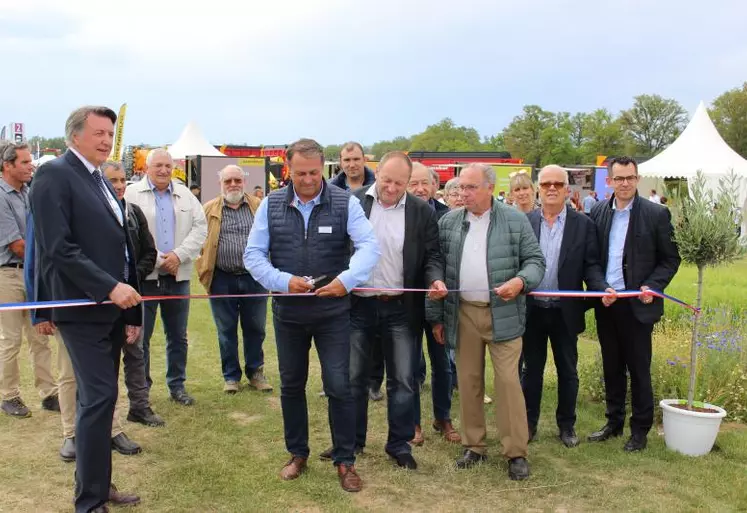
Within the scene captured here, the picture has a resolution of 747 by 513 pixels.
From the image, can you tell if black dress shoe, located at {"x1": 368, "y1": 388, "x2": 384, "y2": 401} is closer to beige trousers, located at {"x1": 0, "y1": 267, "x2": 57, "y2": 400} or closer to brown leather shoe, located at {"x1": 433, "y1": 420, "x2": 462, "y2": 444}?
brown leather shoe, located at {"x1": 433, "y1": 420, "x2": 462, "y2": 444}

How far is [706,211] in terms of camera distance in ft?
15.4

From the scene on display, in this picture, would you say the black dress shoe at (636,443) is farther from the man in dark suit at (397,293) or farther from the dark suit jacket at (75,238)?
Result: the dark suit jacket at (75,238)

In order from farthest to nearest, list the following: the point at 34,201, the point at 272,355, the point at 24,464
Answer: the point at 272,355, the point at 24,464, the point at 34,201

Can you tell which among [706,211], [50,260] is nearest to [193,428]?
[50,260]

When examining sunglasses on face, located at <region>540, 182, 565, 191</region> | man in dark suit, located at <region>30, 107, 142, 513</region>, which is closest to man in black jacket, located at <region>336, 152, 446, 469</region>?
sunglasses on face, located at <region>540, 182, 565, 191</region>

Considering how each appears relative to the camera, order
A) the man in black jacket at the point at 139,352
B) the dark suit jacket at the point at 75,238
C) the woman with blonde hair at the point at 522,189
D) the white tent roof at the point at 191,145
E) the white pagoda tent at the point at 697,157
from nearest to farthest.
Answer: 1. the dark suit jacket at the point at 75,238
2. the man in black jacket at the point at 139,352
3. the woman with blonde hair at the point at 522,189
4. the white pagoda tent at the point at 697,157
5. the white tent roof at the point at 191,145

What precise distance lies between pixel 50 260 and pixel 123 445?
1.82 m

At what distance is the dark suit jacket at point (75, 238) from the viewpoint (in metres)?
3.35

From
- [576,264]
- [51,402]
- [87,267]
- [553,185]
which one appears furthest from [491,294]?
[51,402]

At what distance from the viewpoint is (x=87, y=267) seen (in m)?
3.37

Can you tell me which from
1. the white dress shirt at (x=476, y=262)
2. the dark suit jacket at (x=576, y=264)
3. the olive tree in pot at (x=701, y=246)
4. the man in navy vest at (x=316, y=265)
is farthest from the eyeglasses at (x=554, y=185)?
the man in navy vest at (x=316, y=265)

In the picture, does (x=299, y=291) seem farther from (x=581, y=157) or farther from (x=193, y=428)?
(x=581, y=157)

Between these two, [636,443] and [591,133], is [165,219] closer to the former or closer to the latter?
[636,443]

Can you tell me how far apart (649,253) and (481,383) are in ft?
5.10
